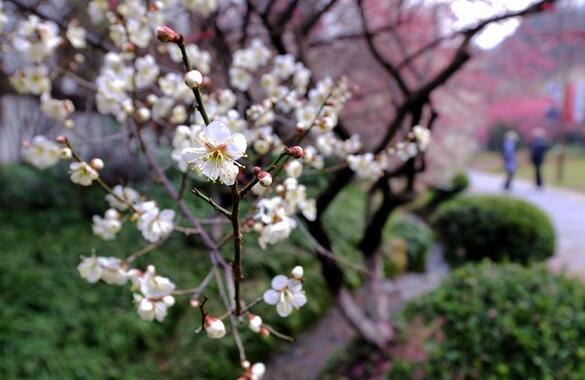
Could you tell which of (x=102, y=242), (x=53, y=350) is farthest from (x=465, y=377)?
(x=102, y=242)

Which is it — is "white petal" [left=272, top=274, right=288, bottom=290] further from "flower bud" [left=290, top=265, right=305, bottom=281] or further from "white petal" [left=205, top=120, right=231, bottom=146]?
"white petal" [left=205, top=120, right=231, bottom=146]

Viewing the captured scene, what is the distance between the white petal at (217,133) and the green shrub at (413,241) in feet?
15.5

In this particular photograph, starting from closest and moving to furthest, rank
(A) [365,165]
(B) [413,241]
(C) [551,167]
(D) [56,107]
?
1. (D) [56,107]
2. (A) [365,165]
3. (B) [413,241]
4. (C) [551,167]

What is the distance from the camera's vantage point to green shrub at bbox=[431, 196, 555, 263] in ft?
14.8

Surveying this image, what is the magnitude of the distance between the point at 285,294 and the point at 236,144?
0.39 m

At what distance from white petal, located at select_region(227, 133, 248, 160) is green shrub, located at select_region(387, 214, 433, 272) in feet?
15.5

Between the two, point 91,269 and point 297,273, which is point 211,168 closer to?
point 297,273

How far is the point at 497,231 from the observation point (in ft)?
15.2

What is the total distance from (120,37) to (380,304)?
2.36 meters

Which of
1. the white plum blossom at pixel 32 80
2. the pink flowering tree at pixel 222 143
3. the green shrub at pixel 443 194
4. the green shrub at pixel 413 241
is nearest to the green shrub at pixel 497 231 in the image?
the green shrub at pixel 413 241

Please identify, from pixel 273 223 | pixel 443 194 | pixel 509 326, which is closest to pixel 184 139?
pixel 273 223

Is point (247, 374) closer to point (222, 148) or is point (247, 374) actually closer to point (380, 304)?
point (222, 148)

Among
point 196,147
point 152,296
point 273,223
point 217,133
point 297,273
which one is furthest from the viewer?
point 273,223

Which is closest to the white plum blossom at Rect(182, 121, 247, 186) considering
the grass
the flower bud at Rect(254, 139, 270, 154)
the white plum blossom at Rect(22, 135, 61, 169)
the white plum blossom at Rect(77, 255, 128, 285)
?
the white plum blossom at Rect(77, 255, 128, 285)
